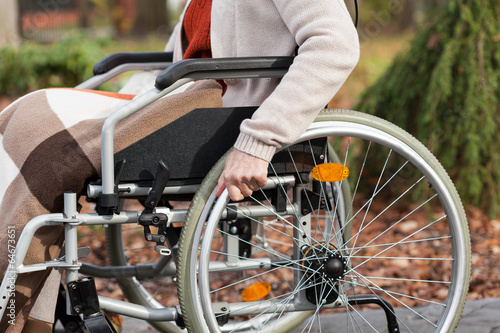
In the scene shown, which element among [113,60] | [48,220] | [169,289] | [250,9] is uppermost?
[250,9]

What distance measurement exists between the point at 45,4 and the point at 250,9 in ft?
39.3

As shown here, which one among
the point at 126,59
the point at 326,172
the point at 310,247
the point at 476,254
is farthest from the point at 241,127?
the point at 476,254

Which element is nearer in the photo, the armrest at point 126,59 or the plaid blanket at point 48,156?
the plaid blanket at point 48,156

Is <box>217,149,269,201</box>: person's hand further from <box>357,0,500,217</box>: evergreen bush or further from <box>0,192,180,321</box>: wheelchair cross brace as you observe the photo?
<box>357,0,500,217</box>: evergreen bush

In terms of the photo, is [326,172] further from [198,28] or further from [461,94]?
[461,94]

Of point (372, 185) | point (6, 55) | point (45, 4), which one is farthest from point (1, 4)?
point (372, 185)

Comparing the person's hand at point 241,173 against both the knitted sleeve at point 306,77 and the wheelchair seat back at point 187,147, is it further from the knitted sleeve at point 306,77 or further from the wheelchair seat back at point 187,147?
the wheelchair seat back at point 187,147

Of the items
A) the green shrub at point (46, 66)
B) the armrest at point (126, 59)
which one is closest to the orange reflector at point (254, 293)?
the armrest at point (126, 59)

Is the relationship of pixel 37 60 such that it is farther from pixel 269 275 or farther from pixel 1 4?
pixel 269 275

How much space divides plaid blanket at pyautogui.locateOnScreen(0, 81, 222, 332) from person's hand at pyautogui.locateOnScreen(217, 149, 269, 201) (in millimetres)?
218

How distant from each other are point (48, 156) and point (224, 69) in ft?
1.56

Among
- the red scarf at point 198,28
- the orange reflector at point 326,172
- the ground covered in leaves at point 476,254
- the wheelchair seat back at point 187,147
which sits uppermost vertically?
the red scarf at point 198,28

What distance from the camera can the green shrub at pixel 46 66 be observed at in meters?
5.55

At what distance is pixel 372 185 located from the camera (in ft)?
12.4
